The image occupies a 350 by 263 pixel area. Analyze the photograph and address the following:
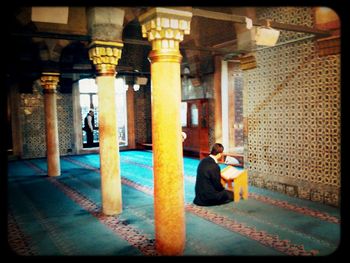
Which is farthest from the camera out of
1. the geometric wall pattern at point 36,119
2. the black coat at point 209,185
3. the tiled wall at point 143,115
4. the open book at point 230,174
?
the tiled wall at point 143,115

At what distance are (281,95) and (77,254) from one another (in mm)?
5015

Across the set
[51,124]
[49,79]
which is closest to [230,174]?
[51,124]

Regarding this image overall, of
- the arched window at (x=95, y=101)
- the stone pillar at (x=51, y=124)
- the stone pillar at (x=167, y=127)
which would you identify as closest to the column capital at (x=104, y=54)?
the stone pillar at (x=167, y=127)

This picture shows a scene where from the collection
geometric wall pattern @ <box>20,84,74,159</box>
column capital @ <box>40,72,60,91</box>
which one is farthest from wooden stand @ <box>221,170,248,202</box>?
geometric wall pattern @ <box>20,84,74,159</box>

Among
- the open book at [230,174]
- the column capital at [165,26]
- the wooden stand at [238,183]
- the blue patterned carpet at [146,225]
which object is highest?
the column capital at [165,26]

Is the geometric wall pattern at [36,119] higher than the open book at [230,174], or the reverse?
the geometric wall pattern at [36,119]

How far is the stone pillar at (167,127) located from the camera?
3777mm

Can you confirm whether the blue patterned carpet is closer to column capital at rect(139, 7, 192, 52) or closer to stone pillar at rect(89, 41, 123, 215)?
stone pillar at rect(89, 41, 123, 215)

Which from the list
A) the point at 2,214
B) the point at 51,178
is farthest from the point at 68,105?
the point at 2,214

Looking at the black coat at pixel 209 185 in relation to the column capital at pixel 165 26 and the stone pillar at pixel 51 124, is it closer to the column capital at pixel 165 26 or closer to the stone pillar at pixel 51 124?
the column capital at pixel 165 26

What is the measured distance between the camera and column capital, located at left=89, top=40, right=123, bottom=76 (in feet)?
18.2

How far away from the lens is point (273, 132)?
7047 mm

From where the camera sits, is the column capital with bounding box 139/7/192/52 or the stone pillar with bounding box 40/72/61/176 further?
the stone pillar with bounding box 40/72/61/176

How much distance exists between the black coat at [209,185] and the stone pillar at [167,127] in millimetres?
1933
